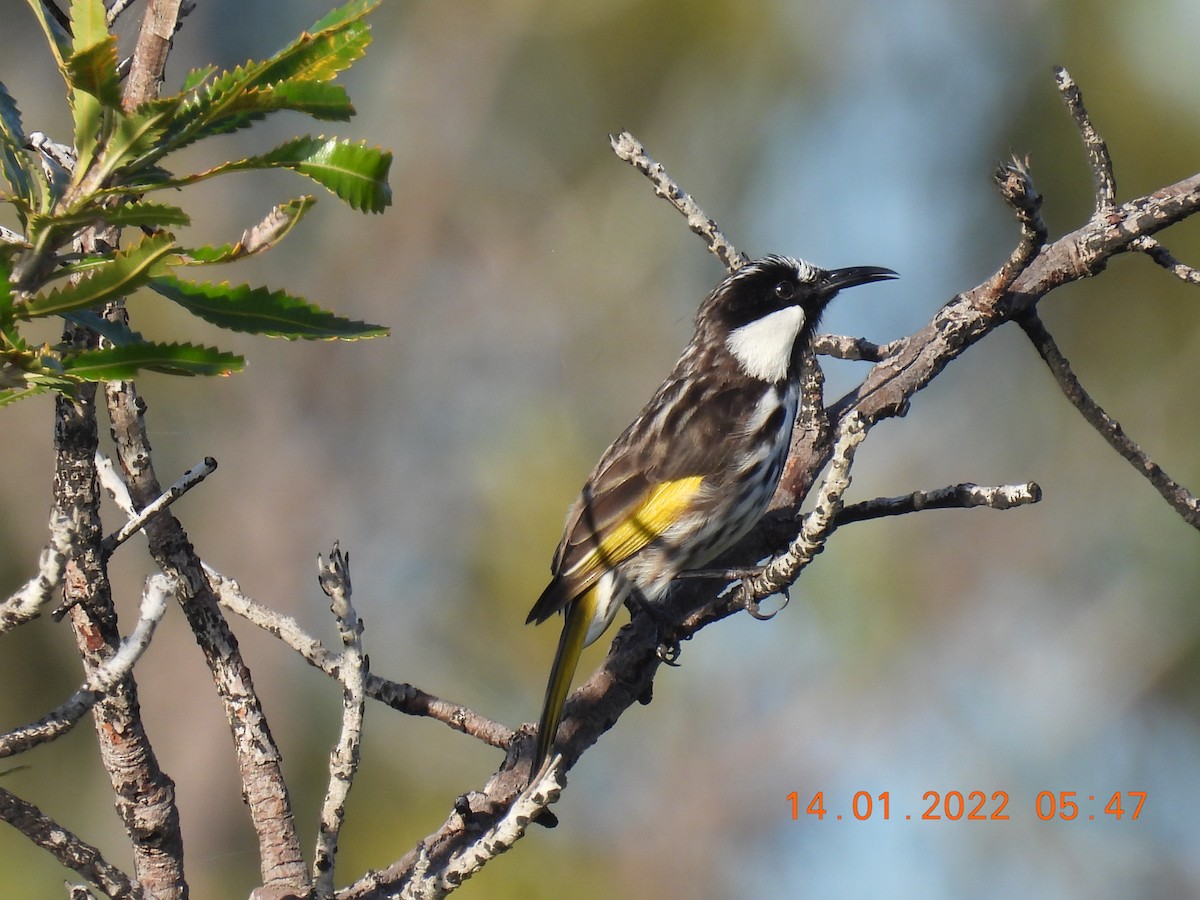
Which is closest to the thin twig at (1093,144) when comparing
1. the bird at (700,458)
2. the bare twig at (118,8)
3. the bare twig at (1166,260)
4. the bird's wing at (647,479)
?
the bare twig at (1166,260)

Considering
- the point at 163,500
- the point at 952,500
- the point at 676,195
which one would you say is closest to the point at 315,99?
the point at 163,500

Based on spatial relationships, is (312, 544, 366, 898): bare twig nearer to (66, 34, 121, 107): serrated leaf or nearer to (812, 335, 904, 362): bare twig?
(66, 34, 121, 107): serrated leaf

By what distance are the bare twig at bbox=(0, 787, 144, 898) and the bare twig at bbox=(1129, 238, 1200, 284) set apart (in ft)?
7.31

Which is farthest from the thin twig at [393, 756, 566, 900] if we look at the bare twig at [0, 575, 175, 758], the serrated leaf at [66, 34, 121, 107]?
the serrated leaf at [66, 34, 121, 107]

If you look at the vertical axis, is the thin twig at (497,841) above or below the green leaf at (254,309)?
below

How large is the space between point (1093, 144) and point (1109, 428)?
0.60 m

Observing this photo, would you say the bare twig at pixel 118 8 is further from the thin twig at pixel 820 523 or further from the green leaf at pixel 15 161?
the thin twig at pixel 820 523

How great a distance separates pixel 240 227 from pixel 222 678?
315 inches

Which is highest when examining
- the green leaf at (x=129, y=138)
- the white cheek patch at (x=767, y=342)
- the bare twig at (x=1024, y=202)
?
the white cheek patch at (x=767, y=342)

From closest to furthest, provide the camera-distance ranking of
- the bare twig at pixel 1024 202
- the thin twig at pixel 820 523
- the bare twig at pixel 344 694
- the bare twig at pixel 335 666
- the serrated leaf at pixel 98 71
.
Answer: the serrated leaf at pixel 98 71 → the bare twig at pixel 344 694 → the thin twig at pixel 820 523 → the bare twig at pixel 1024 202 → the bare twig at pixel 335 666

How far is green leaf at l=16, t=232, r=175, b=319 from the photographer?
132cm

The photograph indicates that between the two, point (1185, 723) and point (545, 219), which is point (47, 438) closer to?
point (545, 219)

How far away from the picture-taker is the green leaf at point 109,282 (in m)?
1.32

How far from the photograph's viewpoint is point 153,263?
4.37ft
